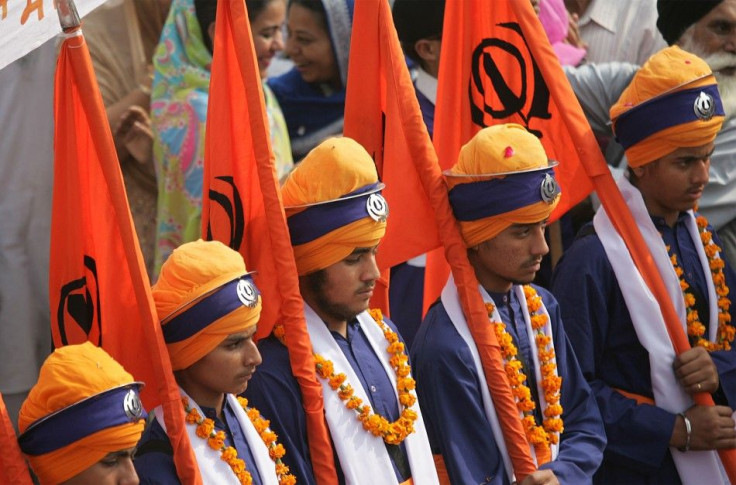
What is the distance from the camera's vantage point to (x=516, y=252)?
5.18 m

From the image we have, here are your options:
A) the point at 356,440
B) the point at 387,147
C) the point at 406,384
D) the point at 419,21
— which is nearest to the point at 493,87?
the point at 387,147

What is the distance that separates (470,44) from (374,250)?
4.40 ft

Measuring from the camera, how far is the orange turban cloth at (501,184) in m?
5.13

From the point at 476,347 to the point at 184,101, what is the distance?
2.25 metres

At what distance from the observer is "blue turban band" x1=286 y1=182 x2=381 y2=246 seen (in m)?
4.83

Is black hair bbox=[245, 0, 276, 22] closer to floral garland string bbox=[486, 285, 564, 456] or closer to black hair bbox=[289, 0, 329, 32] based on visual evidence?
black hair bbox=[289, 0, 329, 32]

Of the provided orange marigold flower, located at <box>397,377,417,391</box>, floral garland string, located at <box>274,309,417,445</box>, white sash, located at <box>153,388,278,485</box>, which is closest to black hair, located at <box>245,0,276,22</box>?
floral garland string, located at <box>274,309,417,445</box>

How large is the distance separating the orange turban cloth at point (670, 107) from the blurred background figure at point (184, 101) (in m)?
1.93

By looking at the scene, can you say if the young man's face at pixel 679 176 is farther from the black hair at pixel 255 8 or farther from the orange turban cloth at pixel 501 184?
the black hair at pixel 255 8

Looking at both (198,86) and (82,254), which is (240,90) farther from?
(198,86)

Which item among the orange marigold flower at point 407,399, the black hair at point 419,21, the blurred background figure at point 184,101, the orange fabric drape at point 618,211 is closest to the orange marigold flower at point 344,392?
the orange marigold flower at point 407,399

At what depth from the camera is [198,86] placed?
6.69 metres

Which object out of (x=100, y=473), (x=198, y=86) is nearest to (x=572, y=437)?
(x=100, y=473)

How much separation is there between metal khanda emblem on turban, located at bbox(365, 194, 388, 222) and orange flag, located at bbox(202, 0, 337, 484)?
309 millimetres
